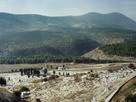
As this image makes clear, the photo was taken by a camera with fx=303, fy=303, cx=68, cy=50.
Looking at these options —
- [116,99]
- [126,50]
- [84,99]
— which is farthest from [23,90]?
[126,50]

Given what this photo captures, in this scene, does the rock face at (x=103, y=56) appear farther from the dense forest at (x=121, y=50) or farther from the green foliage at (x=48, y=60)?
the green foliage at (x=48, y=60)

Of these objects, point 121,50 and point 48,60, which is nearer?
point 121,50

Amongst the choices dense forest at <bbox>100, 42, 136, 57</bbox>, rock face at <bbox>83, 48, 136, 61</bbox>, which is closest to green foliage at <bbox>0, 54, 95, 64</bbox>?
rock face at <bbox>83, 48, 136, 61</bbox>

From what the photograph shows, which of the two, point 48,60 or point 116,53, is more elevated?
point 116,53

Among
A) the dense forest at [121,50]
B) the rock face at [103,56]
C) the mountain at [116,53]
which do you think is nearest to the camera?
the rock face at [103,56]

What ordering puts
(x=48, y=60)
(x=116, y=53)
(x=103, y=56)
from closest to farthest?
1. (x=116, y=53)
2. (x=48, y=60)
3. (x=103, y=56)

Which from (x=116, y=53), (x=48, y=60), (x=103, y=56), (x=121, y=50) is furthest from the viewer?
(x=103, y=56)

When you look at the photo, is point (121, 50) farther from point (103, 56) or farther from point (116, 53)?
point (103, 56)

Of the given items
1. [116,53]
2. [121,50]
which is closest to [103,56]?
[116,53]

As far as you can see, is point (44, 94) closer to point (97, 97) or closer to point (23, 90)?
point (23, 90)

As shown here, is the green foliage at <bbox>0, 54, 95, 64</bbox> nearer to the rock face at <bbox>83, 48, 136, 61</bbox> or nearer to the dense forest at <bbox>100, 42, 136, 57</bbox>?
the rock face at <bbox>83, 48, 136, 61</bbox>

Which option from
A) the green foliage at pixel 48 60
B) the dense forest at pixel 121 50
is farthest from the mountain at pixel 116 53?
the green foliage at pixel 48 60
